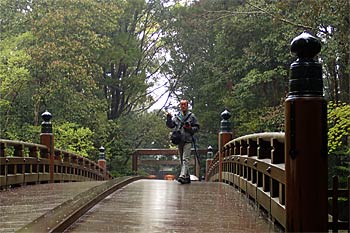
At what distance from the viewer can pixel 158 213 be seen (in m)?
5.65

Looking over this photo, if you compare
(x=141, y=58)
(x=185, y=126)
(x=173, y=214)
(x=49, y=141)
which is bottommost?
(x=173, y=214)

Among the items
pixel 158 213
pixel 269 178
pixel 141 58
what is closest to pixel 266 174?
pixel 269 178

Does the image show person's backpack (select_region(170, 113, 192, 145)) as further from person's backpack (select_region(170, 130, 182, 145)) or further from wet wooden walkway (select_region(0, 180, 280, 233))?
wet wooden walkway (select_region(0, 180, 280, 233))

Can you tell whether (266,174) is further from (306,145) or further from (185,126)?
(185,126)

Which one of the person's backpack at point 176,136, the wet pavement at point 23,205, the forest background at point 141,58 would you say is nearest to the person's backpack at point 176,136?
the person's backpack at point 176,136

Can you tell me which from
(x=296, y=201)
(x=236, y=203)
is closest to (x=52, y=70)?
(x=236, y=203)

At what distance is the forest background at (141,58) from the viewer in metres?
16.0

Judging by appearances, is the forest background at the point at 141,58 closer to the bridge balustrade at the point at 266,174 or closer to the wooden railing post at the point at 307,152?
the bridge balustrade at the point at 266,174

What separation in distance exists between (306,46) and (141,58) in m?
27.0

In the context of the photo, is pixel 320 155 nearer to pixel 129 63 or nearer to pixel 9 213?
pixel 9 213

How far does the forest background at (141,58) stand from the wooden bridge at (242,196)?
6202 mm

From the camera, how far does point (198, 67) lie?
2686cm

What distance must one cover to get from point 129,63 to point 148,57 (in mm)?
3686

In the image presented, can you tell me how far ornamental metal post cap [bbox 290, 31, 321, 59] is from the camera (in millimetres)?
3230
